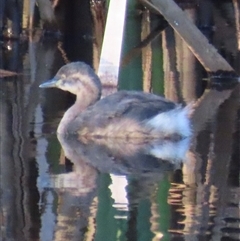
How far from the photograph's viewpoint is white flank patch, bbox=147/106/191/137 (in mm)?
6918

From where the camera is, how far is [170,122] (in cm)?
694

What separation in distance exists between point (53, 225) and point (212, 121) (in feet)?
10.5

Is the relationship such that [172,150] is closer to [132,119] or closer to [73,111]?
[132,119]

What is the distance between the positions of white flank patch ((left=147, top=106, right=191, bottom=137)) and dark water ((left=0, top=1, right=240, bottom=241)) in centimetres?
12

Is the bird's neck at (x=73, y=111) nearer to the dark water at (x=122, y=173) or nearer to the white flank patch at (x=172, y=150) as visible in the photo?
the dark water at (x=122, y=173)

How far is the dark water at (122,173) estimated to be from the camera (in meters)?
4.80

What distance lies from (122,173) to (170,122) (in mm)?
995

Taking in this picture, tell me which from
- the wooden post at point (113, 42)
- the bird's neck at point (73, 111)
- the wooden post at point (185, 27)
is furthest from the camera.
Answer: the wooden post at point (185, 27)

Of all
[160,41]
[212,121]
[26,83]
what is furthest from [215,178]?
[160,41]

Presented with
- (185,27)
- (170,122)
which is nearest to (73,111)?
(170,122)

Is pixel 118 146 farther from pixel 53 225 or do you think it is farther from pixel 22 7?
pixel 22 7

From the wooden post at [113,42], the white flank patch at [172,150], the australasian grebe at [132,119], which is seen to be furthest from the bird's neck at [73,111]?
the wooden post at [113,42]

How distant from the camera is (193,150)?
675 centimetres

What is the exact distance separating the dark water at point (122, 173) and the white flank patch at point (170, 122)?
0.38ft
